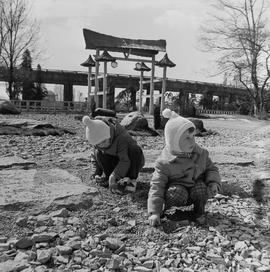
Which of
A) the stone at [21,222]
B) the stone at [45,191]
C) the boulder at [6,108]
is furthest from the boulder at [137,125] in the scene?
the stone at [21,222]

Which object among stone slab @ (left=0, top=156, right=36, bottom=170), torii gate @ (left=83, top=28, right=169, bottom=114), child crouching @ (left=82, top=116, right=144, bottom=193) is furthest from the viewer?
torii gate @ (left=83, top=28, right=169, bottom=114)

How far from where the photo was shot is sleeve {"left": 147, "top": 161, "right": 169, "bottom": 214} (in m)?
2.95

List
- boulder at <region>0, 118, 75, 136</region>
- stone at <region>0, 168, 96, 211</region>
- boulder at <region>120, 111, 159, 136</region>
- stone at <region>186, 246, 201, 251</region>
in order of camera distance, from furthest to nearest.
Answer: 1. boulder at <region>120, 111, 159, 136</region>
2. boulder at <region>0, 118, 75, 136</region>
3. stone at <region>0, 168, 96, 211</region>
4. stone at <region>186, 246, 201, 251</region>

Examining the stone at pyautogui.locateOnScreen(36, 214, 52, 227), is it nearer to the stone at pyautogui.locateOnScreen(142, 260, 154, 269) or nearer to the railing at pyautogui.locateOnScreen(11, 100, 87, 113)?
the stone at pyautogui.locateOnScreen(142, 260, 154, 269)

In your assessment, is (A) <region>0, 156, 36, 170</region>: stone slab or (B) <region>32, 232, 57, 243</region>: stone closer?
(B) <region>32, 232, 57, 243</region>: stone

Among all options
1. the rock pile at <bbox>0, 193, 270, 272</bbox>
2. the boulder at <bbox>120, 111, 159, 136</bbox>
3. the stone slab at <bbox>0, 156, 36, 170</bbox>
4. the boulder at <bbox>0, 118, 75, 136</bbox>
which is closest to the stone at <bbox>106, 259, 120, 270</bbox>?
the rock pile at <bbox>0, 193, 270, 272</bbox>

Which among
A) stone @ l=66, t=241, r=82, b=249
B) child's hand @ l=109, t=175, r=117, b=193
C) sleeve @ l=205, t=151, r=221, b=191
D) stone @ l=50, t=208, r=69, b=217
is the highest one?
sleeve @ l=205, t=151, r=221, b=191

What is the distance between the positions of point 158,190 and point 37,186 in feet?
4.13

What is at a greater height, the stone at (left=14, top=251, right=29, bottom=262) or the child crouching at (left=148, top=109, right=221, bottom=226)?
the child crouching at (left=148, top=109, right=221, bottom=226)

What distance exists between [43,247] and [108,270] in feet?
1.57

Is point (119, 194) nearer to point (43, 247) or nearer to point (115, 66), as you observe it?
point (43, 247)

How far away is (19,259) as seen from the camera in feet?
8.04

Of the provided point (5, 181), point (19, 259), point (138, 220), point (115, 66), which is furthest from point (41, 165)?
point (115, 66)

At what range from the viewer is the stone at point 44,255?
2439mm
